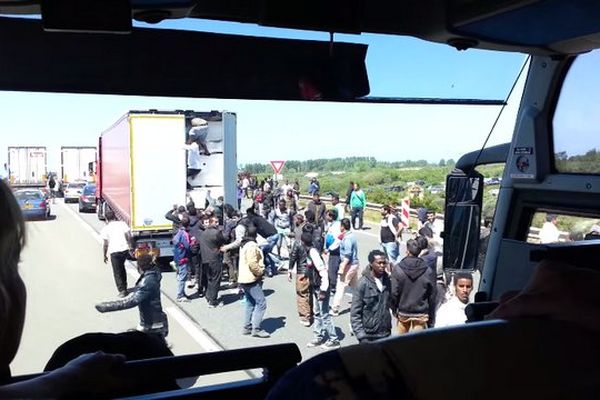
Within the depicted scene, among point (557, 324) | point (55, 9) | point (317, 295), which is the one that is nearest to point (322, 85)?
point (55, 9)

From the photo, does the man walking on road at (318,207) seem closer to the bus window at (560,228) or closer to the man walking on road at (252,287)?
the man walking on road at (252,287)

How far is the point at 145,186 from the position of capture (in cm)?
1515

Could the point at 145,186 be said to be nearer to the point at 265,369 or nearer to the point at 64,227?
the point at 64,227

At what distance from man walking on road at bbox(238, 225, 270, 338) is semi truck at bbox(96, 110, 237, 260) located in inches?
237

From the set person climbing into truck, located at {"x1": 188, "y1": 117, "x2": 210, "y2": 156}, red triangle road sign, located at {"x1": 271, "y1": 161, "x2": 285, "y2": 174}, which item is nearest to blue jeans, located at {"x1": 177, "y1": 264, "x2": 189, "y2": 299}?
red triangle road sign, located at {"x1": 271, "y1": 161, "x2": 285, "y2": 174}

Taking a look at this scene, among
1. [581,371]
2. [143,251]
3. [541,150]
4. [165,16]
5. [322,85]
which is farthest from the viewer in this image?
[143,251]

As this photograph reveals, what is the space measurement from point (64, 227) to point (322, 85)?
73.7ft

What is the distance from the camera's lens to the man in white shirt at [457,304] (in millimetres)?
5965

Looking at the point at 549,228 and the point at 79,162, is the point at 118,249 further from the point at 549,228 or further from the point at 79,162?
the point at 79,162

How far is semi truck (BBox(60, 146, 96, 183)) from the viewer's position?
2723 cm

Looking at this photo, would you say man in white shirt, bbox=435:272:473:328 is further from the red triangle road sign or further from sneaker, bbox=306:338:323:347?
the red triangle road sign

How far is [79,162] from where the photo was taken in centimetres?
2809

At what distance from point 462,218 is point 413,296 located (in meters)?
3.25

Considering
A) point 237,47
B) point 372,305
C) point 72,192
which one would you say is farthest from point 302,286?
point 72,192
